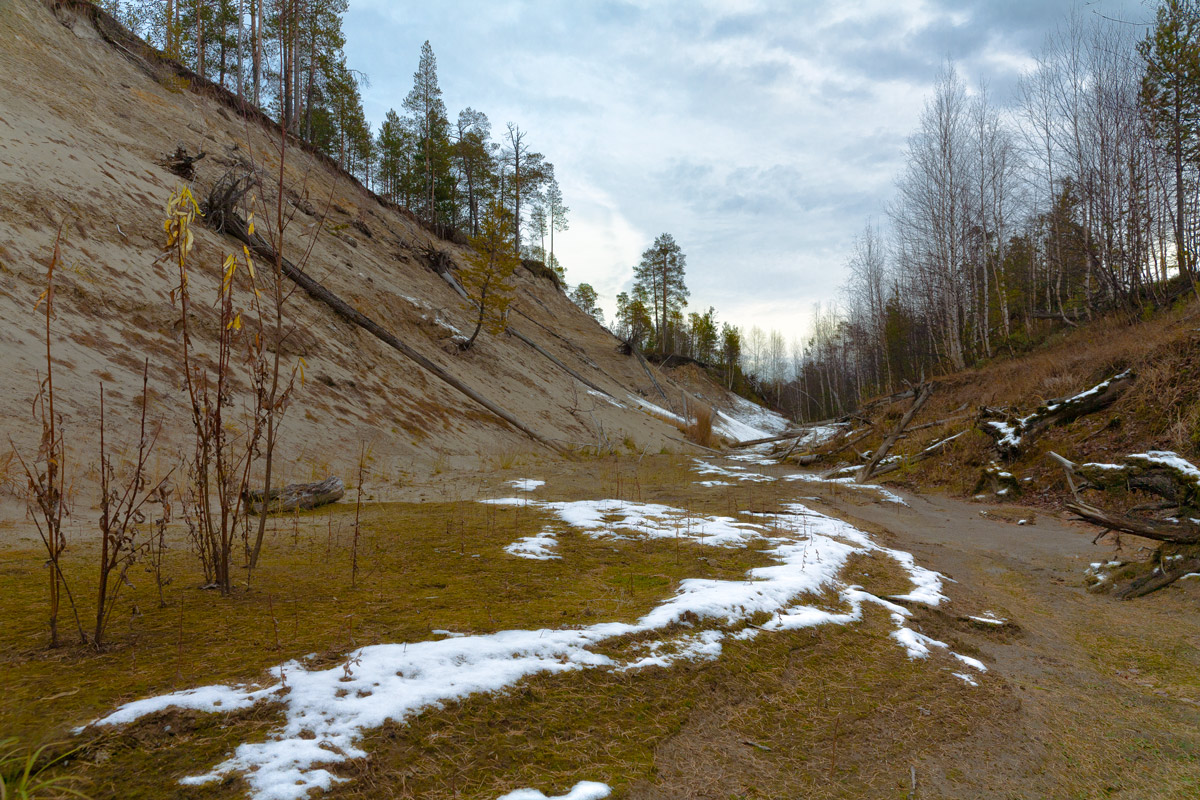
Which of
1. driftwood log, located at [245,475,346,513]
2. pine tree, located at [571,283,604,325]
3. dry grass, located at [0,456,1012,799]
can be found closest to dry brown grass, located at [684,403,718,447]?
driftwood log, located at [245,475,346,513]

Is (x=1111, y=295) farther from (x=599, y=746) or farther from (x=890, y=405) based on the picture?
(x=599, y=746)

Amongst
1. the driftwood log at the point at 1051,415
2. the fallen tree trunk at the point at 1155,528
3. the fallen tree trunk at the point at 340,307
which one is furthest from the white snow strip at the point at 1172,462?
the fallen tree trunk at the point at 340,307

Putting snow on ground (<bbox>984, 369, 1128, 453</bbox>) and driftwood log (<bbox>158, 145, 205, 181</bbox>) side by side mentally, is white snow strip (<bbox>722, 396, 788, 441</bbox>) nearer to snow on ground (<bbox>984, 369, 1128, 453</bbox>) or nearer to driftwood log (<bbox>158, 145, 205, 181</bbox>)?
snow on ground (<bbox>984, 369, 1128, 453</bbox>)

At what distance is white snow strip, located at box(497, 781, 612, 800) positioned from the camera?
67.6 inches

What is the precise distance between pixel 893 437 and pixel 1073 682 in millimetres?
12243

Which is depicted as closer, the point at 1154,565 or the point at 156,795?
the point at 156,795

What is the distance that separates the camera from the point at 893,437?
14.2 metres

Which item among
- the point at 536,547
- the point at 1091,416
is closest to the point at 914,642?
the point at 536,547

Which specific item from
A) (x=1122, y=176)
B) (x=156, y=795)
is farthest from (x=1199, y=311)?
(x=156, y=795)

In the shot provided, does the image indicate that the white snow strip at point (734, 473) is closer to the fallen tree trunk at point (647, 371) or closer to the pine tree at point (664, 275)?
the fallen tree trunk at point (647, 371)

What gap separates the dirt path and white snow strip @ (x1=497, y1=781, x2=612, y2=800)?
1.18 meters

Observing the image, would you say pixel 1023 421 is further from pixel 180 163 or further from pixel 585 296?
pixel 585 296

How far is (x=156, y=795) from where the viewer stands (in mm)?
1475

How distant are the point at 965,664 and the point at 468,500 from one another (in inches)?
217
